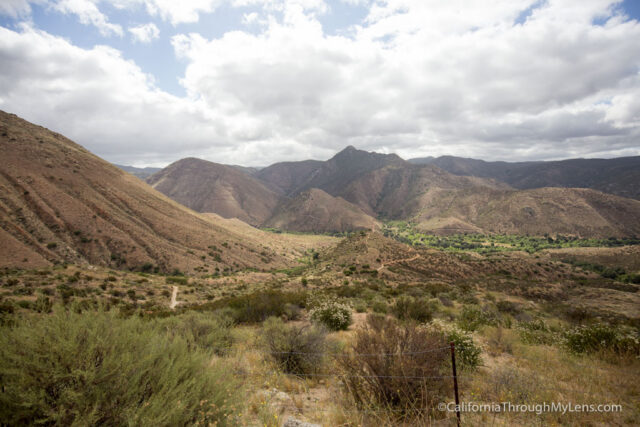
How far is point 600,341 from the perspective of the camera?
7.57 m

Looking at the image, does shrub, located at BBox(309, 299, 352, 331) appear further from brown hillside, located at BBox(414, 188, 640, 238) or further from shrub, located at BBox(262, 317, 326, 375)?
brown hillside, located at BBox(414, 188, 640, 238)

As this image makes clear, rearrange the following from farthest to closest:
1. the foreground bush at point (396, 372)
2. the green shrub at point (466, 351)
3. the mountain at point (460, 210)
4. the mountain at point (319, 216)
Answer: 1. the mountain at point (319, 216)
2. the mountain at point (460, 210)
3. the green shrub at point (466, 351)
4. the foreground bush at point (396, 372)

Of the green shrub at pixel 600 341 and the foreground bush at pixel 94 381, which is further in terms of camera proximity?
the green shrub at pixel 600 341

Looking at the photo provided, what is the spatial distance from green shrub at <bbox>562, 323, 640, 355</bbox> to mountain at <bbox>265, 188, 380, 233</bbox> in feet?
429

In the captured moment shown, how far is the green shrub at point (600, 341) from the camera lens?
23.2 feet

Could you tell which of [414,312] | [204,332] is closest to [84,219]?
[204,332]

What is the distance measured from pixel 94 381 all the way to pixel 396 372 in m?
4.35

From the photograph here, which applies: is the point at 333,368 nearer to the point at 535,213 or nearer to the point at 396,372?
the point at 396,372

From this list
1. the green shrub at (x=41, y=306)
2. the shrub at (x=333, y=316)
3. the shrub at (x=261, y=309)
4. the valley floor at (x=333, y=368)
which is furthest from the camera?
the shrub at (x=261, y=309)

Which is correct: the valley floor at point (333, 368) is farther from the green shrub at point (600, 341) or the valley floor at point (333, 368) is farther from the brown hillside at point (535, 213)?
the brown hillside at point (535, 213)

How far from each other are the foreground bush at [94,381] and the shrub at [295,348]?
2.93 metres

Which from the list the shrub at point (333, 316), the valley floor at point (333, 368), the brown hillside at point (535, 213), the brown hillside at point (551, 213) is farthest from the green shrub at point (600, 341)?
the brown hillside at point (551, 213)

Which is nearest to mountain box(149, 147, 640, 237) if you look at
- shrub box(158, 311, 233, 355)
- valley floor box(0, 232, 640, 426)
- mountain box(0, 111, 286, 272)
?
mountain box(0, 111, 286, 272)

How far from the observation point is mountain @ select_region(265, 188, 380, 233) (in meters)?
145
